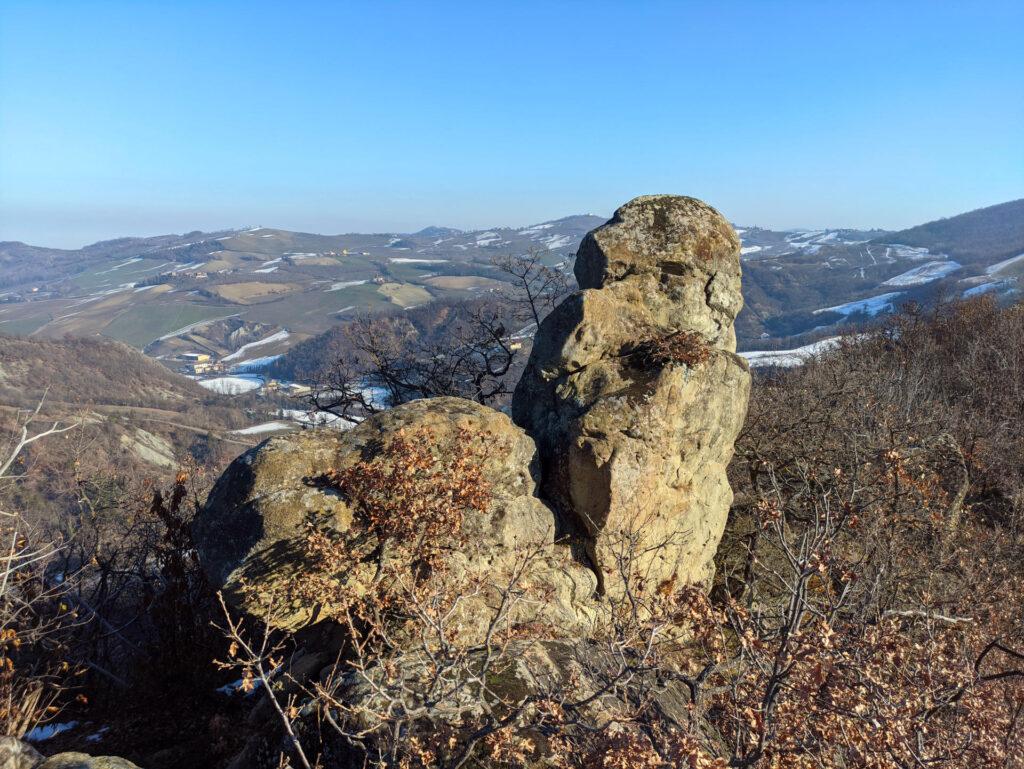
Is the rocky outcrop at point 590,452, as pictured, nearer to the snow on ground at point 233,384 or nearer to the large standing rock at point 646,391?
the large standing rock at point 646,391

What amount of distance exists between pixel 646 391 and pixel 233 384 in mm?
152544

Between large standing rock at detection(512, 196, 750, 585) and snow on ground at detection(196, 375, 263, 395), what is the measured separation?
137215 mm

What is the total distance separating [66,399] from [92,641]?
12613cm

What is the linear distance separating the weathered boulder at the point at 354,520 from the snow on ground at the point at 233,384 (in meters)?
138

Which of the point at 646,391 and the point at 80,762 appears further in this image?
the point at 646,391

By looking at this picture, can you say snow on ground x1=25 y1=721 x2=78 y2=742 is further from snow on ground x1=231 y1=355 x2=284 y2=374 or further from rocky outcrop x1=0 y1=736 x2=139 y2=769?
snow on ground x1=231 y1=355 x2=284 y2=374

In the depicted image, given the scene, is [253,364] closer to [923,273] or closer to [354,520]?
[354,520]

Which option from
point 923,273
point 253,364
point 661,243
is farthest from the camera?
point 923,273

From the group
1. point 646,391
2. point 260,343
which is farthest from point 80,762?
point 260,343

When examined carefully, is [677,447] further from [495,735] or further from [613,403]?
[495,735]

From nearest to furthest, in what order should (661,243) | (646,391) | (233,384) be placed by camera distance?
(646,391), (661,243), (233,384)

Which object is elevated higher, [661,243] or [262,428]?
[661,243]

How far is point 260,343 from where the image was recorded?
18400cm

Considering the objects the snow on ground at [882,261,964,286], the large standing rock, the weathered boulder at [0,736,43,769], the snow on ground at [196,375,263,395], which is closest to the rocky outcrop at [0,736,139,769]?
the weathered boulder at [0,736,43,769]
